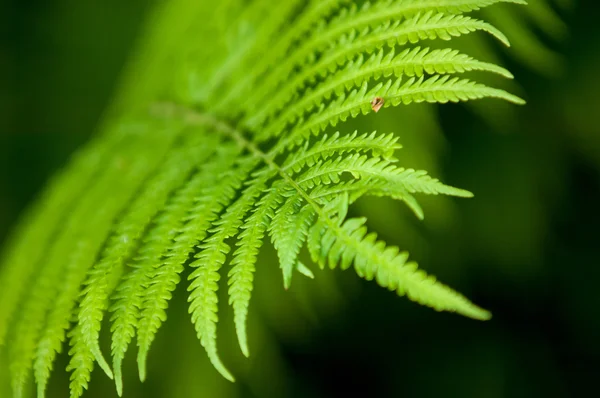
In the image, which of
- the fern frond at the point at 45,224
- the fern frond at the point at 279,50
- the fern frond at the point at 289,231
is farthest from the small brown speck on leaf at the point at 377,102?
the fern frond at the point at 45,224

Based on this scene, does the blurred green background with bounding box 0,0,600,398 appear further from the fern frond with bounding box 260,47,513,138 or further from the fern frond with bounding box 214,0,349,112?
the fern frond with bounding box 260,47,513,138

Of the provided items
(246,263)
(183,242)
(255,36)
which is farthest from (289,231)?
(255,36)

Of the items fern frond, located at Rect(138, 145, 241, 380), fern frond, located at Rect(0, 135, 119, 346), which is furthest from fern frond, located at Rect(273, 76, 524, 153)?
fern frond, located at Rect(0, 135, 119, 346)

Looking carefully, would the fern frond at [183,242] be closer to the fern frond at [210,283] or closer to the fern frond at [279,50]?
the fern frond at [210,283]

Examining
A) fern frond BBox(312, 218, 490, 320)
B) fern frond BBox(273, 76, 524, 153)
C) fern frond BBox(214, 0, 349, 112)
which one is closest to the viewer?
fern frond BBox(312, 218, 490, 320)

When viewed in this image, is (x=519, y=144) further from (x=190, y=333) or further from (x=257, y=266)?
(x=190, y=333)

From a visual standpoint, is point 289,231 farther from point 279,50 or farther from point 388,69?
point 279,50
